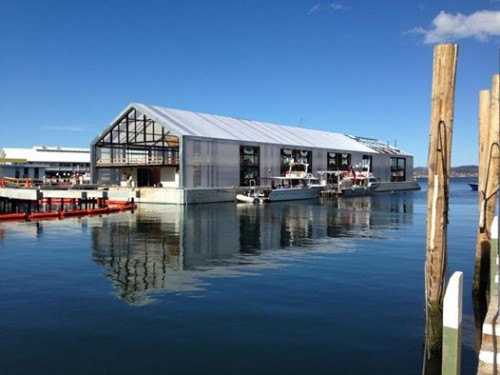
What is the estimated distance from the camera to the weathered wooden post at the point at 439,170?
9.14 meters

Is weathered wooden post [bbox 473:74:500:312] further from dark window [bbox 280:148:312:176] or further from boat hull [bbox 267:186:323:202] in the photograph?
dark window [bbox 280:148:312:176]

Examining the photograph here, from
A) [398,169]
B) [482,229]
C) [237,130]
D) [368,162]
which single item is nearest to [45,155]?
[237,130]

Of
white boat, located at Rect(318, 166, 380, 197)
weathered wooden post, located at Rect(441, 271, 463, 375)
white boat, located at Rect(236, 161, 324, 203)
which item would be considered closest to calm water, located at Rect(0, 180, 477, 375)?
weathered wooden post, located at Rect(441, 271, 463, 375)

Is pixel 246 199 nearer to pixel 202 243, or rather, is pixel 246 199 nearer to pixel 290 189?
pixel 290 189

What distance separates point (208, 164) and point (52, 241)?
35.7m

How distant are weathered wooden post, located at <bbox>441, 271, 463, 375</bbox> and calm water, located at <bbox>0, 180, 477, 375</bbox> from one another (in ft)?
A: 7.78

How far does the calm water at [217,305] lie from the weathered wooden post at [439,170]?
5.33ft

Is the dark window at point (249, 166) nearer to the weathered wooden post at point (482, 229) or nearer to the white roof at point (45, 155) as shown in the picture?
the weathered wooden post at point (482, 229)

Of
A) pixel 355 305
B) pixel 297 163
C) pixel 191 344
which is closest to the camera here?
pixel 191 344

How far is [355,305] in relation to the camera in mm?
13719

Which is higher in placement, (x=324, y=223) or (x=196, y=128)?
(x=196, y=128)

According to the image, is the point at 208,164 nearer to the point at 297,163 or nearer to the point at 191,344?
the point at 297,163

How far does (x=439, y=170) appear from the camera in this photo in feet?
30.6

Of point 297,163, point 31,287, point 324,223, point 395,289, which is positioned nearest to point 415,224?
point 324,223
